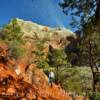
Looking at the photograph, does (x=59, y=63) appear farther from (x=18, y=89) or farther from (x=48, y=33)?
(x=48, y=33)

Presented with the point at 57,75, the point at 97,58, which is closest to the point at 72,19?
the point at 97,58

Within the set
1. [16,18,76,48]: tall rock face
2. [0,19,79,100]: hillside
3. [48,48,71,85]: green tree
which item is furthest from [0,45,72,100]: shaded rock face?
[16,18,76,48]: tall rock face

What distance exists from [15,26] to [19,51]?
22486 mm

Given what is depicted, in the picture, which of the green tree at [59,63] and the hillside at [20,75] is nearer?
the hillside at [20,75]

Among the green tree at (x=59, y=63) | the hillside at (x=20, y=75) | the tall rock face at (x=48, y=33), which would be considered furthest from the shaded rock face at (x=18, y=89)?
the tall rock face at (x=48, y=33)

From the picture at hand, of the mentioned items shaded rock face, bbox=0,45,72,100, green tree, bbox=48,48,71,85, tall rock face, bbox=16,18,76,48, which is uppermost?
tall rock face, bbox=16,18,76,48

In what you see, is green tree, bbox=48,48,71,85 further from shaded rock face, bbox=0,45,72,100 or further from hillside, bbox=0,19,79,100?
shaded rock face, bbox=0,45,72,100

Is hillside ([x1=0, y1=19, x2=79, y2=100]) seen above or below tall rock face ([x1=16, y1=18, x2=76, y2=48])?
below

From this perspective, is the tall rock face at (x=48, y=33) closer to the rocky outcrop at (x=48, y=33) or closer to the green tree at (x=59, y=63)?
the rocky outcrop at (x=48, y=33)

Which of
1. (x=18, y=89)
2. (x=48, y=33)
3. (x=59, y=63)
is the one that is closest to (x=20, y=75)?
(x=18, y=89)

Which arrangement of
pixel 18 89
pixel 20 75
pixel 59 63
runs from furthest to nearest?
pixel 59 63 < pixel 20 75 < pixel 18 89

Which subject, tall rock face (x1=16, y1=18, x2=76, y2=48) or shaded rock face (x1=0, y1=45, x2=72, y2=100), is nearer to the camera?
shaded rock face (x1=0, y1=45, x2=72, y2=100)

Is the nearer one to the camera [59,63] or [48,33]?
[59,63]

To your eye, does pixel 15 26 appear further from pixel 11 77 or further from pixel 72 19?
pixel 11 77
